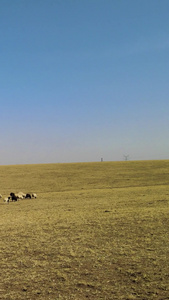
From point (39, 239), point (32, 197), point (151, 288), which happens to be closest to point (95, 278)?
point (151, 288)

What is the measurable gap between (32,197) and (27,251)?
19267 millimetres

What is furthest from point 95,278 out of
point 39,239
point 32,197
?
point 32,197

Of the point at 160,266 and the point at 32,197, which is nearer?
the point at 160,266

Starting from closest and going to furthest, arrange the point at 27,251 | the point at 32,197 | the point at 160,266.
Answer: the point at 160,266 < the point at 27,251 < the point at 32,197

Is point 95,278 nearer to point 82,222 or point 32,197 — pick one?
point 82,222

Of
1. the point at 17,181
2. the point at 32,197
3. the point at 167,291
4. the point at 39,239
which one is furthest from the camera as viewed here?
the point at 17,181

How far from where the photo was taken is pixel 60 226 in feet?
47.5

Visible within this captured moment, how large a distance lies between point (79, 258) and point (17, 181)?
37408 millimetres

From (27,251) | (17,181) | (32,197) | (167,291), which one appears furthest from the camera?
(17,181)

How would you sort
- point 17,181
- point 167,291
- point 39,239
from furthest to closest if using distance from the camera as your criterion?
point 17,181, point 39,239, point 167,291

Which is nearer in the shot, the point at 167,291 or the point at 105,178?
the point at 167,291

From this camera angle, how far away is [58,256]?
9891 mm

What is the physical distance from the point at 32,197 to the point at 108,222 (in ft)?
52.8

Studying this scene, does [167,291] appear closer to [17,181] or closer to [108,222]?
[108,222]
